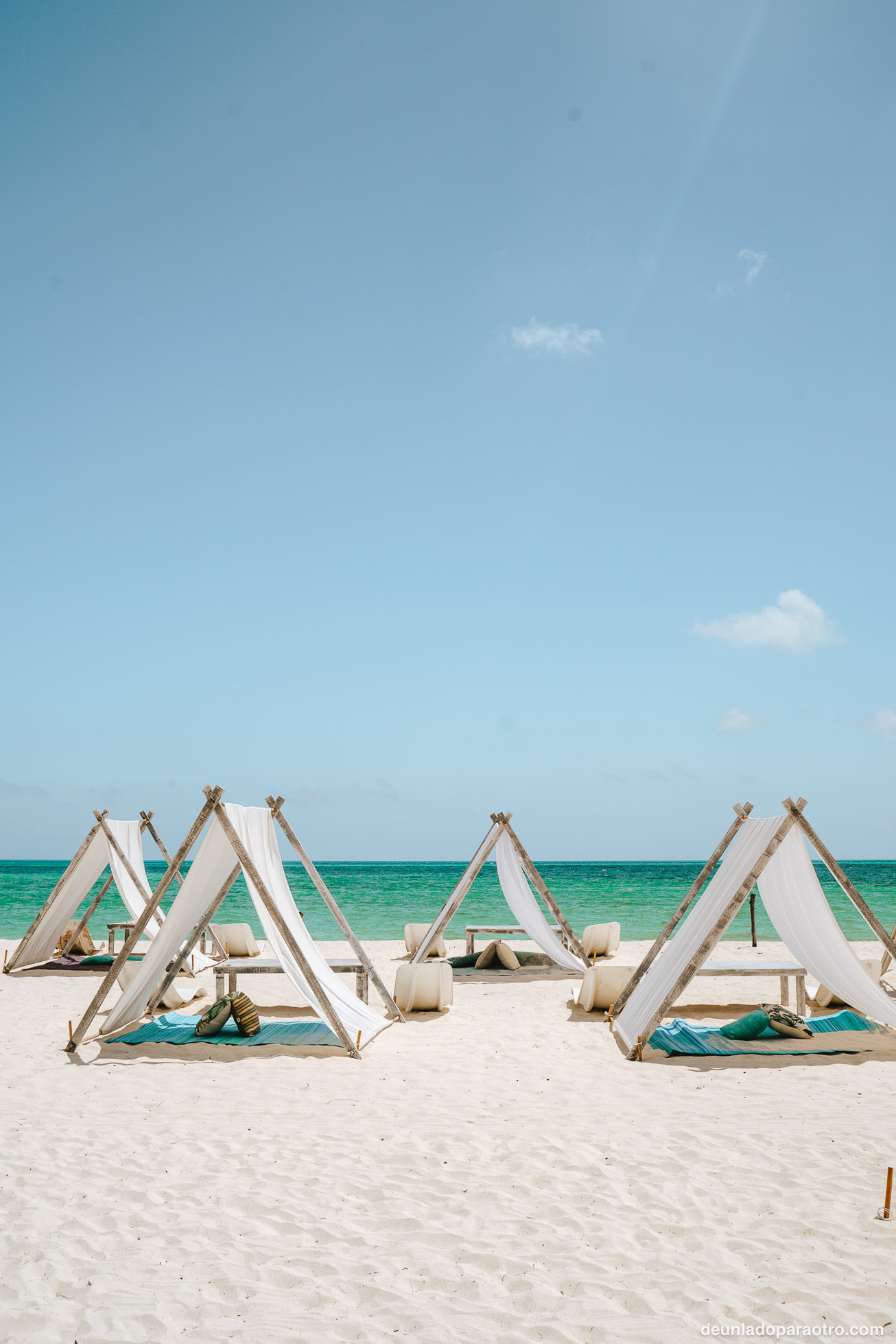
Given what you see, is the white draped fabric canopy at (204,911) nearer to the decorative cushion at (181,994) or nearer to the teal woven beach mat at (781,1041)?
the decorative cushion at (181,994)

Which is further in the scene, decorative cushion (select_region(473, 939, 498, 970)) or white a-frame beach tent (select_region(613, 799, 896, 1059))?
decorative cushion (select_region(473, 939, 498, 970))

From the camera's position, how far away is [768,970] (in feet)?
28.8

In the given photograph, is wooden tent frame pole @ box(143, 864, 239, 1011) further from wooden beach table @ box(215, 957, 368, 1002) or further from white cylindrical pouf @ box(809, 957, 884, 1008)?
white cylindrical pouf @ box(809, 957, 884, 1008)

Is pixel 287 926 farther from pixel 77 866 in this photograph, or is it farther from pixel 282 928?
pixel 77 866

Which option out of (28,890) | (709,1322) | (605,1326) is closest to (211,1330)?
(605,1326)

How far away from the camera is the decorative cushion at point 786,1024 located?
808cm

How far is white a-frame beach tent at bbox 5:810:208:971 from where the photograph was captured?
1260 centimetres

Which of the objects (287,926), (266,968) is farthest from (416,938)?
(287,926)

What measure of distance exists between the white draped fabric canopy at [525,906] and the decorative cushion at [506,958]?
65 centimetres

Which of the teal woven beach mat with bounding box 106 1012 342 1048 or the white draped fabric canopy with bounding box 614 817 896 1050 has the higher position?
the white draped fabric canopy with bounding box 614 817 896 1050

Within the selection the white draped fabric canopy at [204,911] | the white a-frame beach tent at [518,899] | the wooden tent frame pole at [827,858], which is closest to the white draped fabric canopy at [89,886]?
the white a-frame beach tent at [518,899]

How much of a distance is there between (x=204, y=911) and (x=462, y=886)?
4.23m

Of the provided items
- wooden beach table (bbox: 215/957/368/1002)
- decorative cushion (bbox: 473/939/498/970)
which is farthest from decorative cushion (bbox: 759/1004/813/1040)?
decorative cushion (bbox: 473/939/498/970)

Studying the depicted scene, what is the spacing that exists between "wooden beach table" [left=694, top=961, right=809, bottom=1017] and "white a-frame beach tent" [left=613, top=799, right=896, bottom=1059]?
1.35ft
